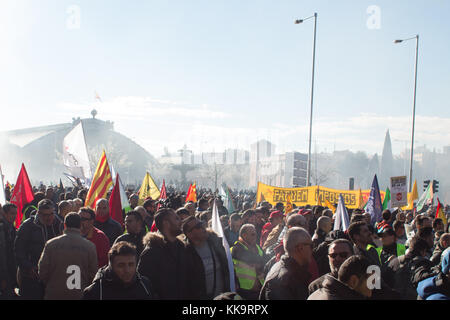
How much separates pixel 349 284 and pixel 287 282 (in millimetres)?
670

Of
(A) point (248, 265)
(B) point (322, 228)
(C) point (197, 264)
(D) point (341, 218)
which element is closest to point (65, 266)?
(C) point (197, 264)

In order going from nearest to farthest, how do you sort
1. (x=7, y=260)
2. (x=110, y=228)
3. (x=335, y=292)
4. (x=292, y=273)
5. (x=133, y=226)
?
(x=335, y=292) → (x=292, y=273) → (x=133, y=226) → (x=7, y=260) → (x=110, y=228)

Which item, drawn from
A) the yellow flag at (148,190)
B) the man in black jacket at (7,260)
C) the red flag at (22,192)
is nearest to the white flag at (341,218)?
the man in black jacket at (7,260)

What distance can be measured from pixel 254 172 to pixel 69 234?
4540 inches

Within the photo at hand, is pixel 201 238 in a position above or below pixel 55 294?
above

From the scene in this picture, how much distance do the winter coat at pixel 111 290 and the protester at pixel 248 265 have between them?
187cm

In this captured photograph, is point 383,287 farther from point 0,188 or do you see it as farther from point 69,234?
point 0,188

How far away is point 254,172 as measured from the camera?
120250mm

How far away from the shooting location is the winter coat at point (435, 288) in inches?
165

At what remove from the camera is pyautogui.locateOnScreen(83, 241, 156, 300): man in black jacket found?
409cm

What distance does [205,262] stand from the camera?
4945mm

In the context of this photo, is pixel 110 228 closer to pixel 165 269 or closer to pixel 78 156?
pixel 165 269
